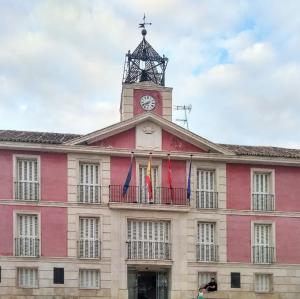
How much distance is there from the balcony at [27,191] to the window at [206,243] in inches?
334

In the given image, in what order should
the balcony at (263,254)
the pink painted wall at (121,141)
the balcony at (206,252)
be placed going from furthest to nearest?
the balcony at (263,254) < the balcony at (206,252) < the pink painted wall at (121,141)

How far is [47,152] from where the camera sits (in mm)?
40375

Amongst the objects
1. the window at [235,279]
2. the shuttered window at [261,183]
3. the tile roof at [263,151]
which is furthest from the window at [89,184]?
the shuttered window at [261,183]

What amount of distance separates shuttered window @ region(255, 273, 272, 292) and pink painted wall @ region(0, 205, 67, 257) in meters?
10.1

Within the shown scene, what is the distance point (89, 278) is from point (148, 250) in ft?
10.6

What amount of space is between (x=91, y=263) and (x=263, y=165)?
415 inches

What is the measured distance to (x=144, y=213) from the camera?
41031mm

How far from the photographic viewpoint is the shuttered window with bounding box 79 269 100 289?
3994 cm

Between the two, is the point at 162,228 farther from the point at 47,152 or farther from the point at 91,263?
the point at 47,152

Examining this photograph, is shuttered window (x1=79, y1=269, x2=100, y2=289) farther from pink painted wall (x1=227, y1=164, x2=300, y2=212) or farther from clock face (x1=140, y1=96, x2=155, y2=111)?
clock face (x1=140, y1=96, x2=155, y2=111)

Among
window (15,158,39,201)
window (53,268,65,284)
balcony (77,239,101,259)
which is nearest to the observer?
window (53,268,65,284)

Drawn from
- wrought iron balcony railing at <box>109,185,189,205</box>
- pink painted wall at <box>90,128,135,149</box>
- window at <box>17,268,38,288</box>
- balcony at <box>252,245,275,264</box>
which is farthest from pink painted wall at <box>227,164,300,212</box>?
window at <box>17,268,38,288</box>

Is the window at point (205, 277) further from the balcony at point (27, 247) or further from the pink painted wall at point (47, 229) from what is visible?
the balcony at point (27, 247)

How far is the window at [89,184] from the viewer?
40688 millimetres
